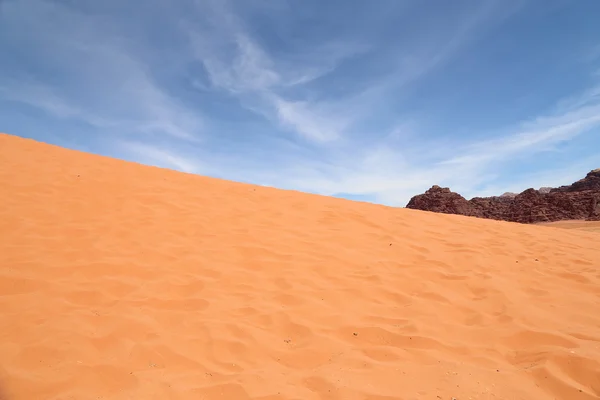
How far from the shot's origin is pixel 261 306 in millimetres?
3297

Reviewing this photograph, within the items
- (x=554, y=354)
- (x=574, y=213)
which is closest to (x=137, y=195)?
(x=554, y=354)

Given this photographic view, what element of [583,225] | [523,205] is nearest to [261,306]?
[583,225]

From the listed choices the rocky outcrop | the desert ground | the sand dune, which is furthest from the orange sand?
the sand dune

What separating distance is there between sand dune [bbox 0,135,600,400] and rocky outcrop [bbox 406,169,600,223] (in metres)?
29.8

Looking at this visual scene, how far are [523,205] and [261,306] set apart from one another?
4062 cm

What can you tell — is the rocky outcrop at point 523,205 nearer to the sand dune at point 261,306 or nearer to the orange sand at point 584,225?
the orange sand at point 584,225

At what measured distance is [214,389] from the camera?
2.15m

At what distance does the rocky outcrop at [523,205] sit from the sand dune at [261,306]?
2980cm

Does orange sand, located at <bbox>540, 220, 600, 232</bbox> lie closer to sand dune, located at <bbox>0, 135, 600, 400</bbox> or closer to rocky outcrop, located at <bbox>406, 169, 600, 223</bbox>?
rocky outcrop, located at <bbox>406, 169, 600, 223</bbox>

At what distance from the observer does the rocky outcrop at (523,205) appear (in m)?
32.8

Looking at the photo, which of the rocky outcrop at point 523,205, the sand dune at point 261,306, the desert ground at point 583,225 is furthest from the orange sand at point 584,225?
the sand dune at point 261,306

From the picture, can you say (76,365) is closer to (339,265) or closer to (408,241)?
(339,265)

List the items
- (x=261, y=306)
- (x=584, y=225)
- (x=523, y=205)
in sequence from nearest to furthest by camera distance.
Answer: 1. (x=261, y=306)
2. (x=584, y=225)
3. (x=523, y=205)

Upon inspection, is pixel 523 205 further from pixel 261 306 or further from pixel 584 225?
pixel 261 306
